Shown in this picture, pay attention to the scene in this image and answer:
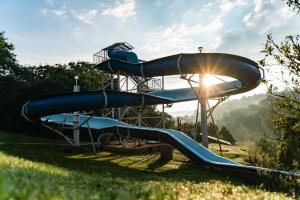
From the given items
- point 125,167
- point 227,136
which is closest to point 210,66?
point 125,167

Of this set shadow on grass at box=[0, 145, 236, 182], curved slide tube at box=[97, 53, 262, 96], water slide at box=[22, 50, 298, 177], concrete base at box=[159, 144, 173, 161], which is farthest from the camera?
concrete base at box=[159, 144, 173, 161]

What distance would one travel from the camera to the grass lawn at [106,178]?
15.0 feet

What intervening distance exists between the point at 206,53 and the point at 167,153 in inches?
331

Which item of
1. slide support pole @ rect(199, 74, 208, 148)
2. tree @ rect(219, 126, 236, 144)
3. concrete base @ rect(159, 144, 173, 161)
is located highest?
slide support pole @ rect(199, 74, 208, 148)

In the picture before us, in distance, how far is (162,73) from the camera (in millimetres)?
29641

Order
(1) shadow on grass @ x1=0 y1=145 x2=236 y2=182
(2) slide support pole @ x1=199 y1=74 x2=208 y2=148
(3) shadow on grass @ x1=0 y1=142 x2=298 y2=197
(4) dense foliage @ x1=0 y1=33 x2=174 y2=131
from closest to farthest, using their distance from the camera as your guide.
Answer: (1) shadow on grass @ x1=0 y1=145 x2=236 y2=182 < (3) shadow on grass @ x1=0 y1=142 x2=298 y2=197 < (2) slide support pole @ x1=199 y1=74 x2=208 y2=148 < (4) dense foliage @ x1=0 y1=33 x2=174 y2=131

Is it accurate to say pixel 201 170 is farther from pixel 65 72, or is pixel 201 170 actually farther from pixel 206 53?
pixel 65 72

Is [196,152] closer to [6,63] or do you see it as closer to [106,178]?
[106,178]

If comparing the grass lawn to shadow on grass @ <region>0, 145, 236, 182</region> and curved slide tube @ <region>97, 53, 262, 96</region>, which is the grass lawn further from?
curved slide tube @ <region>97, 53, 262, 96</region>

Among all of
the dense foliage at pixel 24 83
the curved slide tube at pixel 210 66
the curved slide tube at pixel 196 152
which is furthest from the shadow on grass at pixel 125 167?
the dense foliage at pixel 24 83

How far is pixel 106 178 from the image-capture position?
24.8 feet

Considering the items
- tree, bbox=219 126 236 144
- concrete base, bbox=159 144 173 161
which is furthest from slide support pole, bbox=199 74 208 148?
tree, bbox=219 126 236 144

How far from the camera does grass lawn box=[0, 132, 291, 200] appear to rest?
4.57 meters

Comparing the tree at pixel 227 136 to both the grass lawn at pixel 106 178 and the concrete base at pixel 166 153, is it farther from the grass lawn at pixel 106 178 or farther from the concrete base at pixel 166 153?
the concrete base at pixel 166 153
